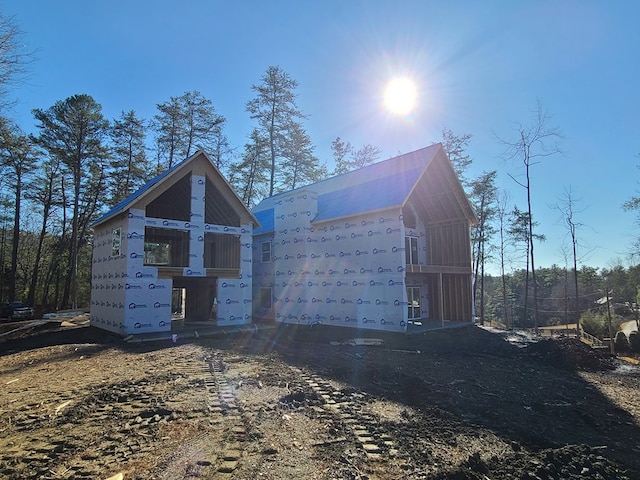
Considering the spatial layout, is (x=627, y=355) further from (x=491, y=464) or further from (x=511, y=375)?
(x=491, y=464)

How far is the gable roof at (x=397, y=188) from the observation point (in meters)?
16.2

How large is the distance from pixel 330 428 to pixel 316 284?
1404 cm

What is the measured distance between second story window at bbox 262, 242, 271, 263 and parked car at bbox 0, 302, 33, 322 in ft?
53.0

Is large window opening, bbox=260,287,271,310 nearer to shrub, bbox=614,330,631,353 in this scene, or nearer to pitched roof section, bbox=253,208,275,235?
pitched roof section, bbox=253,208,275,235

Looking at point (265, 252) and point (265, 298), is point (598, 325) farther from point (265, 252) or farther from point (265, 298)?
point (265, 252)

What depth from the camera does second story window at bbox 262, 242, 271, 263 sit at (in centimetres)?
2230

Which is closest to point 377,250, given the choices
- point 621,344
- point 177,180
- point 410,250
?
point 410,250

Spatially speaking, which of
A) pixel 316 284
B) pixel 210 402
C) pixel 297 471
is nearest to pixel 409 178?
pixel 316 284

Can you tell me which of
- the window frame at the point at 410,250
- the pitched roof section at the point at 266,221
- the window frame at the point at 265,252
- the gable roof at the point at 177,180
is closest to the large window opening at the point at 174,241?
the gable roof at the point at 177,180

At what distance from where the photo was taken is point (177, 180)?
1553 centimetres

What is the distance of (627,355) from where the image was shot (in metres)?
14.0

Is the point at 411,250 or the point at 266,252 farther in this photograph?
the point at 266,252

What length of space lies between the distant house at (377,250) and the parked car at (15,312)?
52.2ft

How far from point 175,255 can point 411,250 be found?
1324cm
